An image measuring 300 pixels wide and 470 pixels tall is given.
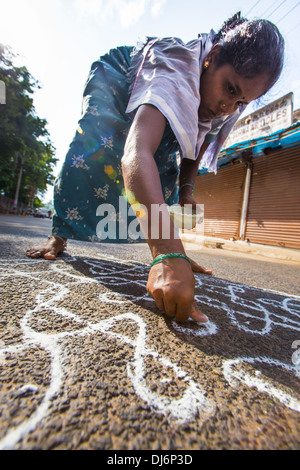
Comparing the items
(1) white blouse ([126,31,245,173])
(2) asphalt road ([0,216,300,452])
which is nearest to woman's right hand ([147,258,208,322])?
(2) asphalt road ([0,216,300,452])

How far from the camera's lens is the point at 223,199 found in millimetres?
7625

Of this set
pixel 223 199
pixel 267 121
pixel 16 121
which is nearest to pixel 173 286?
pixel 223 199

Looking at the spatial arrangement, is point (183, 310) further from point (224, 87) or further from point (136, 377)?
point (224, 87)

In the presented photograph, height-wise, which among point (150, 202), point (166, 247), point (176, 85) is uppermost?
point (176, 85)

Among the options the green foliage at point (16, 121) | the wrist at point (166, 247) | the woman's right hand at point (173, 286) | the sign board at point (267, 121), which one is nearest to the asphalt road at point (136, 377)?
the woman's right hand at point (173, 286)

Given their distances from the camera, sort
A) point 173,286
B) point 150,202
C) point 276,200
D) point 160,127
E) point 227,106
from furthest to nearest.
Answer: point 276,200, point 227,106, point 160,127, point 150,202, point 173,286

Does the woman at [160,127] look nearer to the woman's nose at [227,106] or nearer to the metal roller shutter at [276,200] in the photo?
the woman's nose at [227,106]

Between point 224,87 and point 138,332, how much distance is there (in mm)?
1375

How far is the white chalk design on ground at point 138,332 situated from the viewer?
0.45 metres

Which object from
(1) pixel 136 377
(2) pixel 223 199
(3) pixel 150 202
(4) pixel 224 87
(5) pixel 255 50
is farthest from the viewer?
(2) pixel 223 199

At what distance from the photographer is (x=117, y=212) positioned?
196 cm
